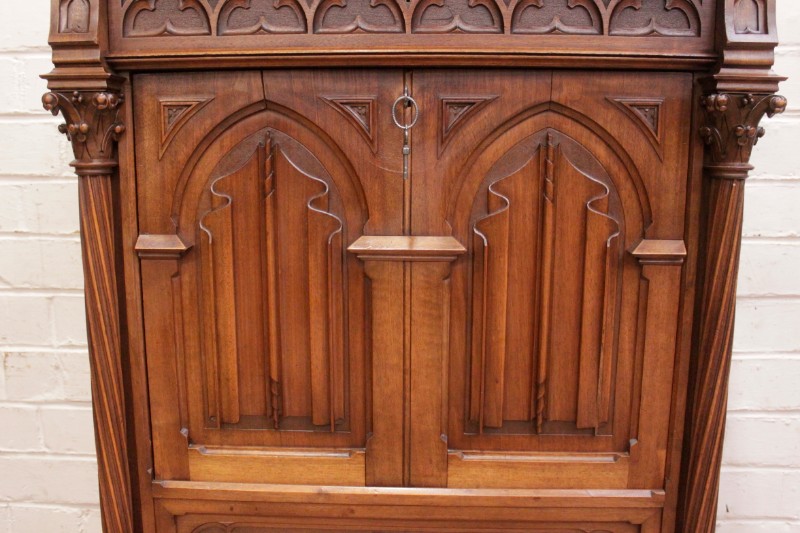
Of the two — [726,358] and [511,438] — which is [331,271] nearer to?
[511,438]

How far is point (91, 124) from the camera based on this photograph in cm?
96

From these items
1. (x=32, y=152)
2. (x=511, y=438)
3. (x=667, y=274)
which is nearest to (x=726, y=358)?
(x=667, y=274)

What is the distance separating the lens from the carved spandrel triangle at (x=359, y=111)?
38.8 inches

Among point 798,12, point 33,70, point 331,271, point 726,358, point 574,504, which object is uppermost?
point 798,12

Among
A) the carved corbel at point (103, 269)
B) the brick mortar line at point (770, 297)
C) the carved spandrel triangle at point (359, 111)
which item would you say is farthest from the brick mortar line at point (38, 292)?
the brick mortar line at point (770, 297)

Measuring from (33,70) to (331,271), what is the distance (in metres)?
0.95

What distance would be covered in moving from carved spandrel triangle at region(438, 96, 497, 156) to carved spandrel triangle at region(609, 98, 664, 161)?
22 centimetres

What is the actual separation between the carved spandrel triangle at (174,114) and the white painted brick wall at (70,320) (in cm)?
55

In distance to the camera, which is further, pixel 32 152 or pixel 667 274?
pixel 32 152

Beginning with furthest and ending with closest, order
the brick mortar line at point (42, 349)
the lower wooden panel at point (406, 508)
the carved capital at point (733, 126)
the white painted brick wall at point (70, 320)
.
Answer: the brick mortar line at point (42, 349)
the white painted brick wall at point (70, 320)
the lower wooden panel at point (406, 508)
the carved capital at point (733, 126)

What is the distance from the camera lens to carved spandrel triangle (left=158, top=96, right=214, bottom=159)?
100 cm

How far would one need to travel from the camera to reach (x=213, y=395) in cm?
106

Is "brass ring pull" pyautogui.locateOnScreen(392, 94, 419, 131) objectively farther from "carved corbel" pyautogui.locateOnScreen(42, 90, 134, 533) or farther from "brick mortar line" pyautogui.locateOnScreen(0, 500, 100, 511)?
"brick mortar line" pyautogui.locateOnScreen(0, 500, 100, 511)

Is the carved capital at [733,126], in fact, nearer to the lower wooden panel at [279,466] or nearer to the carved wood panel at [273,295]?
the carved wood panel at [273,295]
